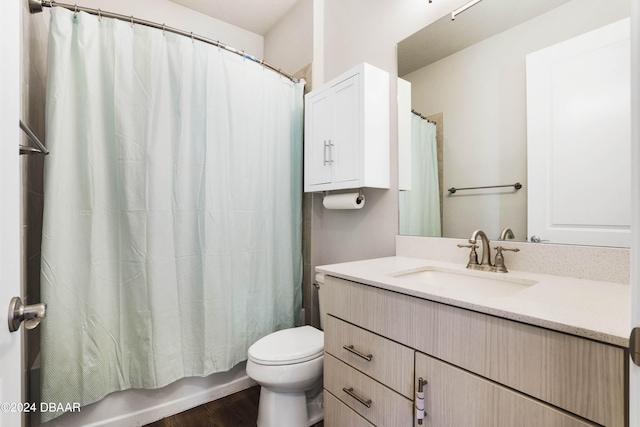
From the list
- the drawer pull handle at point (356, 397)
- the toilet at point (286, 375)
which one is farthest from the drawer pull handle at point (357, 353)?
the toilet at point (286, 375)

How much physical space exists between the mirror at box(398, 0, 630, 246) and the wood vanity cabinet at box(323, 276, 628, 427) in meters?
0.63

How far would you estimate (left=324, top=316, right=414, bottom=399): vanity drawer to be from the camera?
886mm

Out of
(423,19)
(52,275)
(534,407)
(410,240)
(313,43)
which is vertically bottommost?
(534,407)

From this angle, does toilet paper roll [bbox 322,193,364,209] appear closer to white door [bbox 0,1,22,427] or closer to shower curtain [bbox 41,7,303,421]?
shower curtain [bbox 41,7,303,421]

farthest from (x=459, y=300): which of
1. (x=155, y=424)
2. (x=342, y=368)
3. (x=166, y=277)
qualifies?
(x=155, y=424)

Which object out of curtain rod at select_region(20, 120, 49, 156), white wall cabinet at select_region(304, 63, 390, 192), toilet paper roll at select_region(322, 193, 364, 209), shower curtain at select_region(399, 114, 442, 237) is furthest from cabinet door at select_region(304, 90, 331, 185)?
curtain rod at select_region(20, 120, 49, 156)

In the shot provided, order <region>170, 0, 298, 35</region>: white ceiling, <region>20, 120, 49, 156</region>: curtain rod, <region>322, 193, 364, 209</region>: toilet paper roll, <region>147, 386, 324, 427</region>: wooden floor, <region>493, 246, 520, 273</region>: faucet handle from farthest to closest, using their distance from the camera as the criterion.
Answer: <region>170, 0, 298, 35</region>: white ceiling < <region>322, 193, 364, 209</region>: toilet paper roll < <region>147, 386, 324, 427</region>: wooden floor < <region>493, 246, 520, 273</region>: faucet handle < <region>20, 120, 49, 156</region>: curtain rod

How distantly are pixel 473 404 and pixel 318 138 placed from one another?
1487 millimetres

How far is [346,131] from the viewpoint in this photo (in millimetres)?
1587

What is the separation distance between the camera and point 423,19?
1458mm

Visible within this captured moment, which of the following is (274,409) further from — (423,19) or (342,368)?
(423,19)

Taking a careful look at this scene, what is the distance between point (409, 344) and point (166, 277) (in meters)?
1.25

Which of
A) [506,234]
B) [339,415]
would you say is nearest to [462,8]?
[506,234]

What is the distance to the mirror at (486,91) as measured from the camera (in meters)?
1.08
